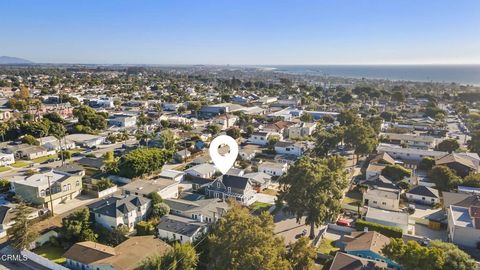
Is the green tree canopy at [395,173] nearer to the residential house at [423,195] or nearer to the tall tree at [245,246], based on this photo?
the residential house at [423,195]

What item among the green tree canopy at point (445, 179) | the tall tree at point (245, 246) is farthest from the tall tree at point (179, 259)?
the green tree canopy at point (445, 179)

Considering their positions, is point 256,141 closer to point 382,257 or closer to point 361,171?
point 361,171

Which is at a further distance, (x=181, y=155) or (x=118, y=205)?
(x=181, y=155)

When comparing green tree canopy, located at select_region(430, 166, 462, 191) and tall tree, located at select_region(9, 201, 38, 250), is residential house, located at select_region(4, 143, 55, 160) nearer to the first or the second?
tall tree, located at select_region(9, 201, 38, 250)

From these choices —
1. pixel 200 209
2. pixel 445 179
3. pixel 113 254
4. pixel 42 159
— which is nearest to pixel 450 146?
pixel 445 179

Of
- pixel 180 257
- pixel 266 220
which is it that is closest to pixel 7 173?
pixel 180 257

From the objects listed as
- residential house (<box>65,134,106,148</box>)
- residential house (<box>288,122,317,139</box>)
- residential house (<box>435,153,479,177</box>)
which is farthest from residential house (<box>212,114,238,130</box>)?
residential house (<box>435,153,479,177</box>)

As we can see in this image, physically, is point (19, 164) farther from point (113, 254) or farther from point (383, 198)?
point (383, 198)
